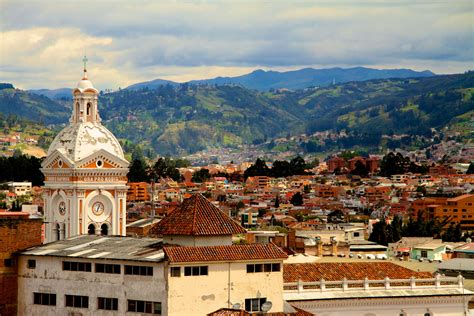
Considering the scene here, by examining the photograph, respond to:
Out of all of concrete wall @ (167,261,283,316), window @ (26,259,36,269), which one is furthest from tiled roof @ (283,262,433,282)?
window @ (26,259,36,269)

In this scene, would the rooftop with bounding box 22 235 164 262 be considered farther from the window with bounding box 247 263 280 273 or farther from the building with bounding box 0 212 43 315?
the window with bounding box 247 263 280 273

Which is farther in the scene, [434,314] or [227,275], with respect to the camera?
[434,314]

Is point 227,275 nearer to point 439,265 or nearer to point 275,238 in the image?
point 439,265

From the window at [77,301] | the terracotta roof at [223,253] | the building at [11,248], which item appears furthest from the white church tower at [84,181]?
the terracotta roof at [223,253]

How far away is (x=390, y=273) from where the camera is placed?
66.6m

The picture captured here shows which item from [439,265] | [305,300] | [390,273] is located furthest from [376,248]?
[305,300]

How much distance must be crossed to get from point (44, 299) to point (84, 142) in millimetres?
29252

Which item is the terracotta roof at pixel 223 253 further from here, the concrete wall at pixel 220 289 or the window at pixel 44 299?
the window at pixel 44 299

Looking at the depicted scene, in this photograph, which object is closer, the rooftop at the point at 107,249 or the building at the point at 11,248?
the rooftop at the point at 107,249

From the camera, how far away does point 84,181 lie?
87375 millimetres

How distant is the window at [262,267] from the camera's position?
56156 millimetres

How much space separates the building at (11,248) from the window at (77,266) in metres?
3.62

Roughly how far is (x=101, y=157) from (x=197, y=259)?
1358 inches

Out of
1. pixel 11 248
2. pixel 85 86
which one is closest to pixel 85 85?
pixel 85 86
